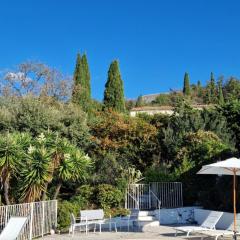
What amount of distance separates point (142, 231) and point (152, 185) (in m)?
4.46

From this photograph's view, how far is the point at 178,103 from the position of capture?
30.2m

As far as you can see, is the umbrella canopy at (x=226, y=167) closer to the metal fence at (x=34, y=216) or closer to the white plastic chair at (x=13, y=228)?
the metal fence at (x=34, y=216)

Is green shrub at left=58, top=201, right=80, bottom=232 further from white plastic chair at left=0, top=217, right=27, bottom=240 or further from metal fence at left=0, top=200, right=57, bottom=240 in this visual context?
white plastic chair at left=0, top=217, right=27, bottom=240

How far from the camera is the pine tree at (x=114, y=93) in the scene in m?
41.0

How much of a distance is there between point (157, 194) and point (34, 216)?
760 cm

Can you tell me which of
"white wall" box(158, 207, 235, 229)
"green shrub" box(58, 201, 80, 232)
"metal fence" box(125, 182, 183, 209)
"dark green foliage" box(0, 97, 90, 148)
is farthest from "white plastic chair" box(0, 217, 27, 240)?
"dark green foliage" box(0, 97, 90, 148)

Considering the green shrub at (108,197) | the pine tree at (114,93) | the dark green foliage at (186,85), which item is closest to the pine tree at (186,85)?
the dark green foliage at (186,85)

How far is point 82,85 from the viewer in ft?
140

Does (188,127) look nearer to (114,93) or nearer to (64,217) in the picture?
(64,217)

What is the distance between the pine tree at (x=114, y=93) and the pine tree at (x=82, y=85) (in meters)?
1.83

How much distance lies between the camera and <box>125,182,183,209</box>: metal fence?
798 inches

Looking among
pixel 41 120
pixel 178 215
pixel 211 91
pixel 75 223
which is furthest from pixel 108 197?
pixel 211 91

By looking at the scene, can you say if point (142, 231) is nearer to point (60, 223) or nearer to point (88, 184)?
point (60, 223)

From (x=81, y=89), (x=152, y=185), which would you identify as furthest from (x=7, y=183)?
(x=81, y=89)
